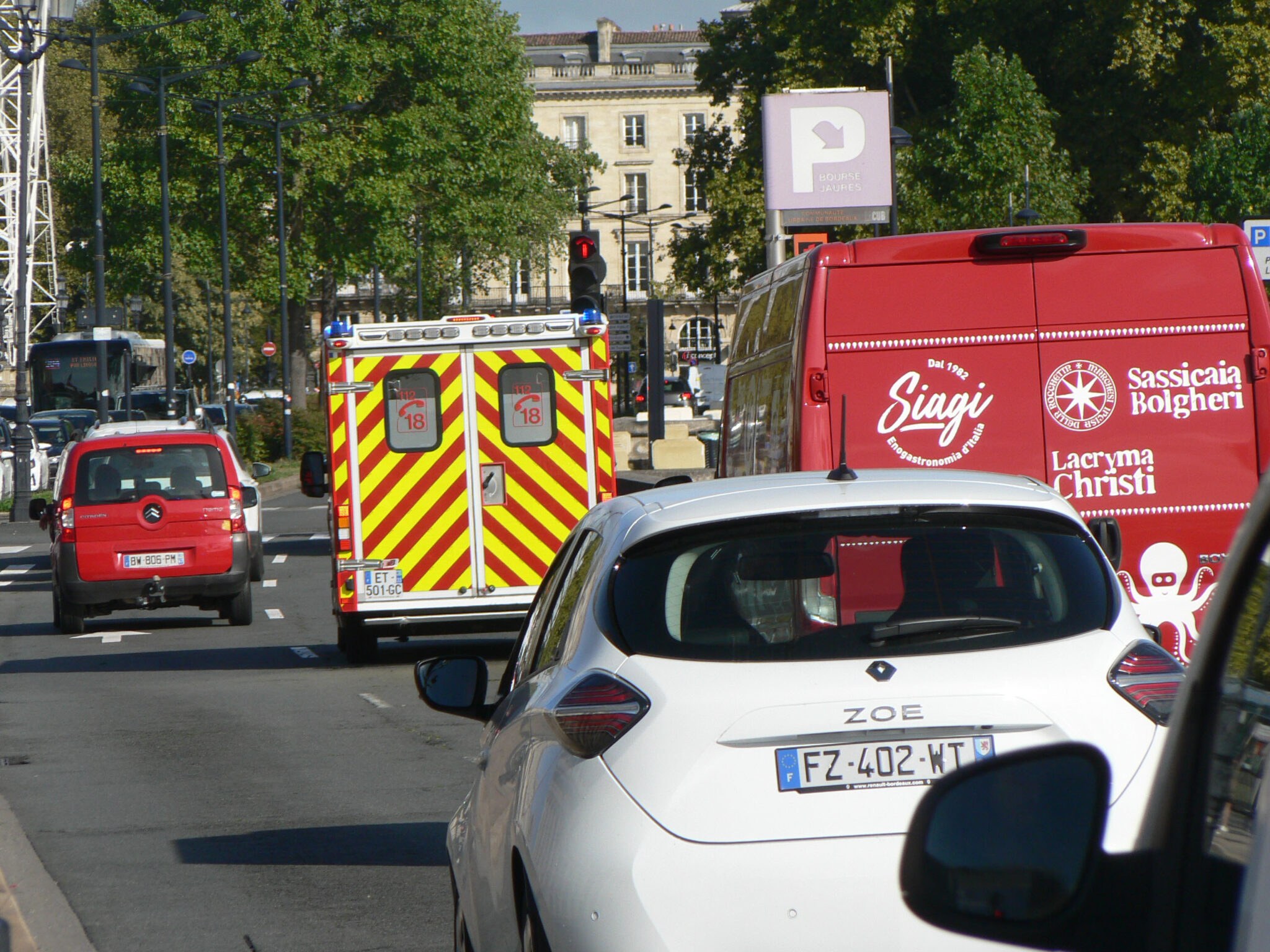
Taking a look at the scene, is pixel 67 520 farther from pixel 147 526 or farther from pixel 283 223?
pixel 283 223

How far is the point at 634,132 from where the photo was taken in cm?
11844

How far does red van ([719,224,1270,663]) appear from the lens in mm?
7824

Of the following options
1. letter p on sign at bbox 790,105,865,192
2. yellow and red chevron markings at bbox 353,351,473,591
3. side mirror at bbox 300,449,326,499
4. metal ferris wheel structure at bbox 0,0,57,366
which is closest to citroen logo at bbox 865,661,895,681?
yellow and red chevron markings at bbox 353,351,473,591

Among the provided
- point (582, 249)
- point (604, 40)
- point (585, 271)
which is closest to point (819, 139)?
point (582, 249)

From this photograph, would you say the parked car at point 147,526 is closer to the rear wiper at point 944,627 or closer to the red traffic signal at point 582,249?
the red traffic signal at point 582,249

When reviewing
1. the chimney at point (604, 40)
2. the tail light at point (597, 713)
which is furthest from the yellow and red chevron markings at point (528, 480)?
the chimney at point (604, 40)

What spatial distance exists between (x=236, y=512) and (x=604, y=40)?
113 meters

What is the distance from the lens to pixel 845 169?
22.2 metres

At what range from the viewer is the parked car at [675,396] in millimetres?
66812

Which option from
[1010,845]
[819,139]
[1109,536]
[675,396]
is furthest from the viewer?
[675,396]

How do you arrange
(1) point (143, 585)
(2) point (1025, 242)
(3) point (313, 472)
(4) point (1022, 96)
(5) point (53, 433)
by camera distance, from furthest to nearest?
(5) point (53, 433) → (4) point (1022, 96) → (1) point (143, 585) → (3) point (313, 472) → (2) point (1025, 242)

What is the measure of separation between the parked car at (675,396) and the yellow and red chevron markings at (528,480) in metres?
44.9

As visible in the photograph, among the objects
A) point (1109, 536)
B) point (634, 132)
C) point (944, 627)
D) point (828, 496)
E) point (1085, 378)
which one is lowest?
point (1109, 536)

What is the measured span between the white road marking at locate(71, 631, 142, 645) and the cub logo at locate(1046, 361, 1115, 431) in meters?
11.8
